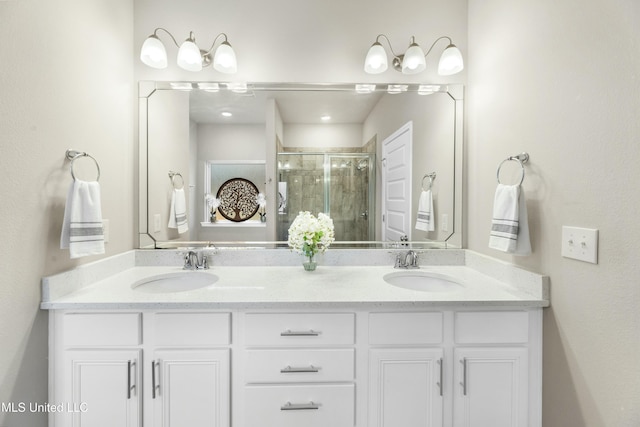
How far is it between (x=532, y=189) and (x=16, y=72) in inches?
80.4

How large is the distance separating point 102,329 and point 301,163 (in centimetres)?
125

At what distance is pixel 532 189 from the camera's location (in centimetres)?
124

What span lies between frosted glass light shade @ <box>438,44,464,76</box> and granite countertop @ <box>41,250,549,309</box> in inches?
42.1

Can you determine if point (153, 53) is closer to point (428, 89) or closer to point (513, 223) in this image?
point (428, 89)

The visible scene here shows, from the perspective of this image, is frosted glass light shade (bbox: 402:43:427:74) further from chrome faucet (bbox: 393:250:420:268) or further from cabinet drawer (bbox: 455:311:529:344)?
cabinet drawer (bbox: 455:311:529:344)

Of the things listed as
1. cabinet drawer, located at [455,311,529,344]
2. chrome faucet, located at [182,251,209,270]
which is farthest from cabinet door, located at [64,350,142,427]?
cabinet drawer, located at [455,311,529,344]

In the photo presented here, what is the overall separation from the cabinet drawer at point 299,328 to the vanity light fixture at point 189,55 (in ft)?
4.50

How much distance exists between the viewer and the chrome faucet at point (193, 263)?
64.8 inches

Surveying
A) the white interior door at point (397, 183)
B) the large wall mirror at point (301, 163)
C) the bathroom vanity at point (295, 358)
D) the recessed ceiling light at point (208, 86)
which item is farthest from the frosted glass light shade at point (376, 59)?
the bathroom vanity at point (295, 358)

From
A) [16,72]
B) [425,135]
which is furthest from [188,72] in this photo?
[425,135]

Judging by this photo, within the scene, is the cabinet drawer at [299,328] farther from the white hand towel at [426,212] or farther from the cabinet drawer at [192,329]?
the white hand towel at [426,212]

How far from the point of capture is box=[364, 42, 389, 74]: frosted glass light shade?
5.34 ft

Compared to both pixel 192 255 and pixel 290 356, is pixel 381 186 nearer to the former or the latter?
pixel 290 356

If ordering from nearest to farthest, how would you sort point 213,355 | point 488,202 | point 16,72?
point 16,72
point 213,355
point 488,202
